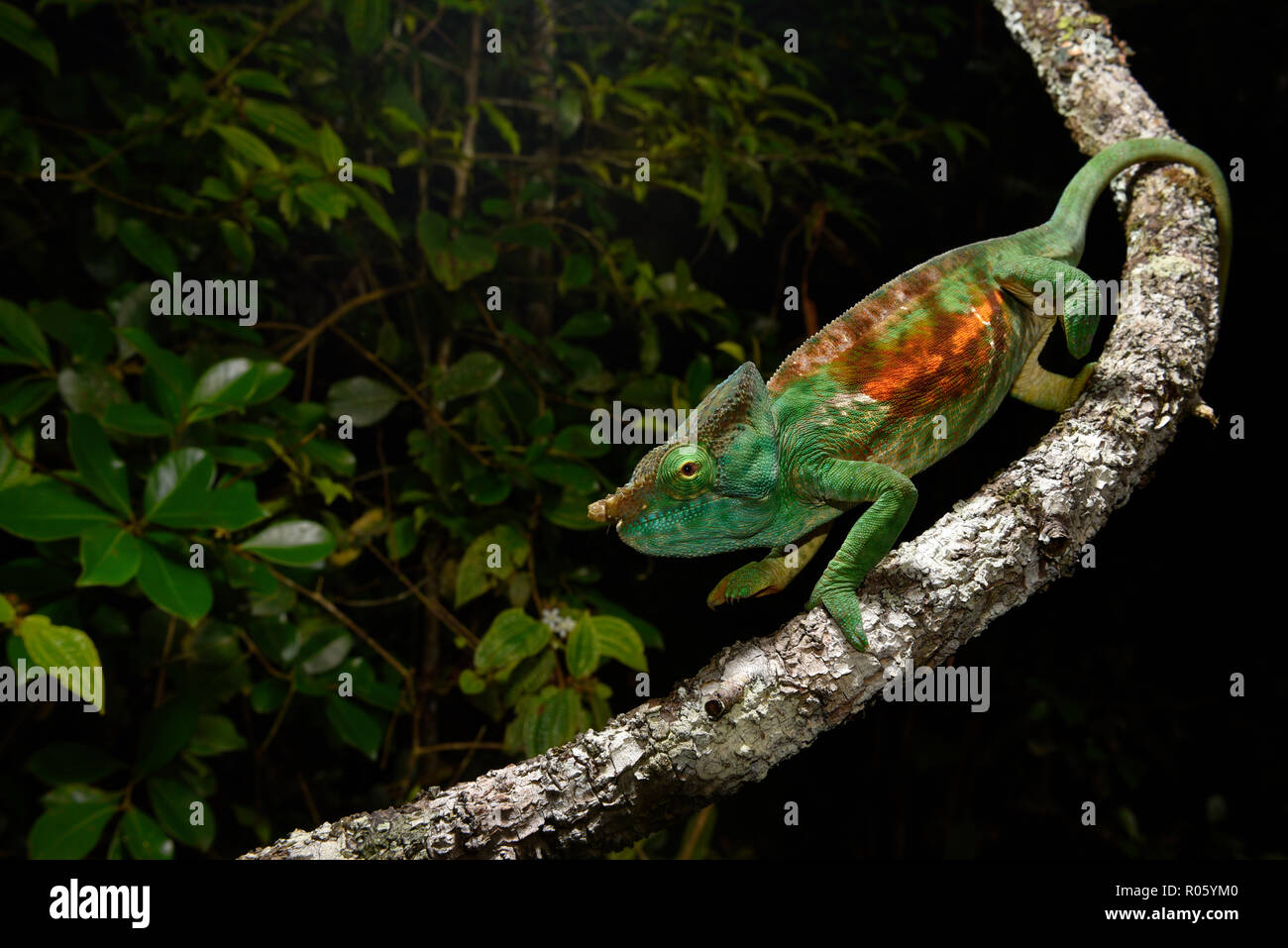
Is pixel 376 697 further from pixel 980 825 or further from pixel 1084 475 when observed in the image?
pixel 980 825

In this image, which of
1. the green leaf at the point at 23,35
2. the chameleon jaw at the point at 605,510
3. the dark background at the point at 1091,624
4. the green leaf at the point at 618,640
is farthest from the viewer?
the dark background at the point at 1091,624

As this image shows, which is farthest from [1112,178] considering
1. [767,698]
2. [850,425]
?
[767,698]

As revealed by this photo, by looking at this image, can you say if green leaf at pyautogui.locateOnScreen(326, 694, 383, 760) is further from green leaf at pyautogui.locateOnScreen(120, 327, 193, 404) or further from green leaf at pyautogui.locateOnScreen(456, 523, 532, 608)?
green leaf at pyautogui.locateOnScreen(120, 327, 193, 404)

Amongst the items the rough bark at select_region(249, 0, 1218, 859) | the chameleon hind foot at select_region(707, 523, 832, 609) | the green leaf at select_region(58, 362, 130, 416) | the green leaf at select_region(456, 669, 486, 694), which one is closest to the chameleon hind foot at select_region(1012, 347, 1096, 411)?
the rough bark at select_region(249, 0, 1218, 859)

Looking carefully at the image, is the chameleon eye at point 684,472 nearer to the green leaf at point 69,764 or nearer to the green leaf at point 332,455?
the green leaf at point 332,455

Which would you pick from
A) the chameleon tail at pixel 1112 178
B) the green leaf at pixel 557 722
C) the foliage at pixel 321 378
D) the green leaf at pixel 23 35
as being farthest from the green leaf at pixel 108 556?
the chameleon tail at pixel 1112 178

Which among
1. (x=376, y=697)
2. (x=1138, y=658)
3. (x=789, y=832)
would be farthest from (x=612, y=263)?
(x=1138, y=658)
